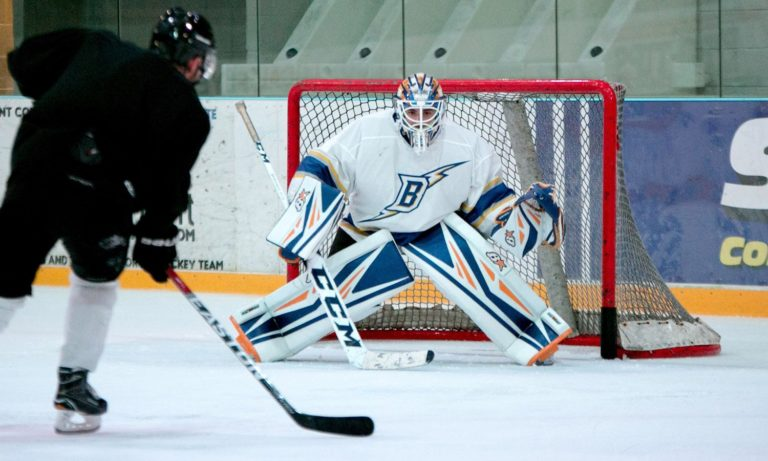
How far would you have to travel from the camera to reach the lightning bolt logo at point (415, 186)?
4570 millimetres

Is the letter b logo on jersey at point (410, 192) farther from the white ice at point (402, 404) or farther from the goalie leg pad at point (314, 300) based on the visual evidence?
the white ice at point (402, 404)

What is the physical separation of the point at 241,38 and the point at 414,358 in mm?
3526

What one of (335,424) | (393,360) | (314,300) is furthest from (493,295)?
(335,424)

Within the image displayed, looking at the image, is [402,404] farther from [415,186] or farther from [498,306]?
[415,186]

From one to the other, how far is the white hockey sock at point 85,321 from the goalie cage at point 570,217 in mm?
1838

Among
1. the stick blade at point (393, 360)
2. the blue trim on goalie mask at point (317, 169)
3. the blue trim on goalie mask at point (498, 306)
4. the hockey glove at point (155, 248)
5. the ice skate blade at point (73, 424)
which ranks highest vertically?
the blue trim on goalie mask at point (317, 169)

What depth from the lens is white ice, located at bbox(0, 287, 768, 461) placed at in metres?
2.99

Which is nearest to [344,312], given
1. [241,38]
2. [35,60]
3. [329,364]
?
[329,364]

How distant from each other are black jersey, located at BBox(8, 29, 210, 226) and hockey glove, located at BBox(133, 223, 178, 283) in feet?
0.10

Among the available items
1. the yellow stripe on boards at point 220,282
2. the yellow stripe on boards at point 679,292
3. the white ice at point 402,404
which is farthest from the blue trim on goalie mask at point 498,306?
the yellow stripe on boards at point 220,282

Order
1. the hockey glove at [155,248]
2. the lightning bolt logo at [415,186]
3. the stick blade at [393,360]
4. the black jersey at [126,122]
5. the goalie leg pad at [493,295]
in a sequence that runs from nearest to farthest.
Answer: the black jersey at [126,122] < the hockey glove at [155,248] < the stick blade at [393,360] < the goalie leg pad at [493,295] < the lightning bolt logo at [415,186]

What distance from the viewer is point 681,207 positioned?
5.79 metres

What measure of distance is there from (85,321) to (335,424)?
0.60 metres

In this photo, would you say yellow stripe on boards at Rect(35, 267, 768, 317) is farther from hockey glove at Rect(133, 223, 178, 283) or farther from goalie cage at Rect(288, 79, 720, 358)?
hockey glove at Rect(133, 223, 178, 283)
